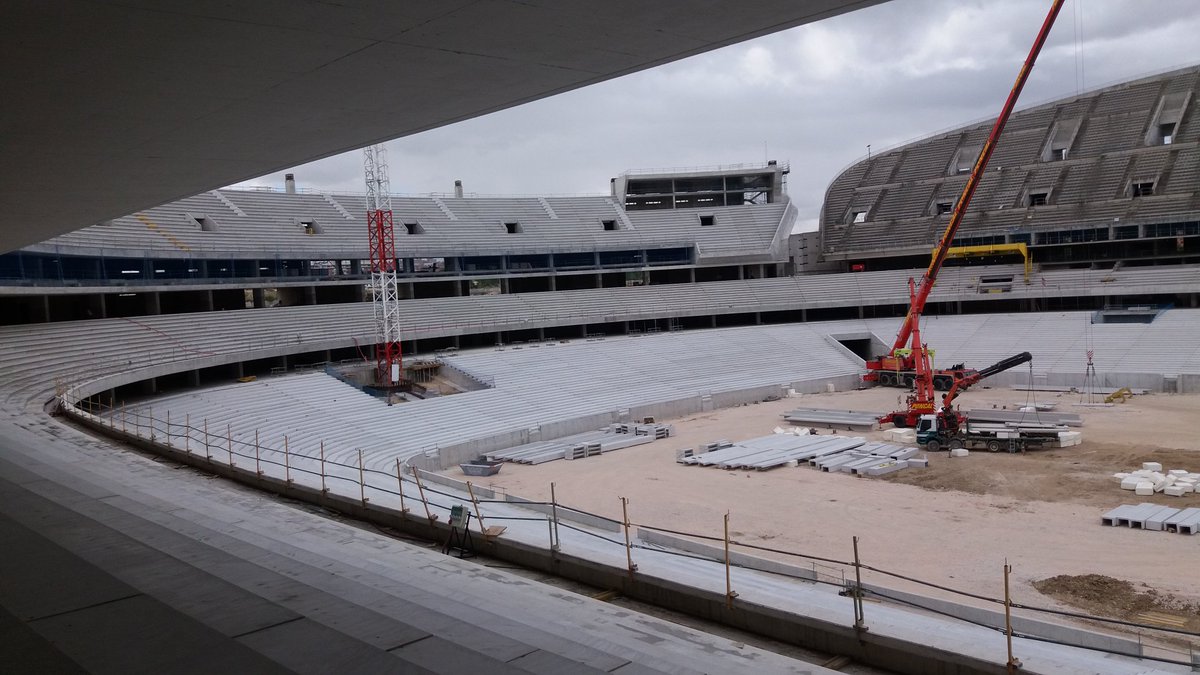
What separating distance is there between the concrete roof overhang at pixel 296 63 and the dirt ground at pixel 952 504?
11617 millimetres

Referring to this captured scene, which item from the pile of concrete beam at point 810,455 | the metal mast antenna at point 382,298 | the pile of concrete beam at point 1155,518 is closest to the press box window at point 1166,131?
the pile of concrete beam at point 810,455

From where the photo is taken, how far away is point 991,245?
167 ft

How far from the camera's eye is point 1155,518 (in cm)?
1686

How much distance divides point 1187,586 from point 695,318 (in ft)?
133

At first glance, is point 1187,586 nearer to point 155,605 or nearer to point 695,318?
point 155,605

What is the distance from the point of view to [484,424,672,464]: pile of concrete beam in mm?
27484

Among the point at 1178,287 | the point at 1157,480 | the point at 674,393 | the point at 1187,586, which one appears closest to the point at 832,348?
the point at 674,393

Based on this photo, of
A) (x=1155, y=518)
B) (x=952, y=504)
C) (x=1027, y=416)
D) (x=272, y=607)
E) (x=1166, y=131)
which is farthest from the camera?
(x=1166, y=131)

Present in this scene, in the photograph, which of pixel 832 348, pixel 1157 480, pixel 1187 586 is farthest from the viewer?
pixel 832 348

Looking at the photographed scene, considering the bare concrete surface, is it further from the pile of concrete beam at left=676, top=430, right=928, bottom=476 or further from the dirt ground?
the pile of concrete beam at left=676, top=430, right=928, bottom=476

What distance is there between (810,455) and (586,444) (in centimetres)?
749

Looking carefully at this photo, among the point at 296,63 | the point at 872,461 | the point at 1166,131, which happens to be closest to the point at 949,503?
the point at 872,461

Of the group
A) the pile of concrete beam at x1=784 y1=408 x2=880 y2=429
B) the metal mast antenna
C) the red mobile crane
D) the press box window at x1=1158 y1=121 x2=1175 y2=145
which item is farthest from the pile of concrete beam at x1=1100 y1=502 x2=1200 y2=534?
Answer: the press box window at x1=1158 y1=121 x2=1175 y2=145

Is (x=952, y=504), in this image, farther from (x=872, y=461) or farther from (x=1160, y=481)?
(x=1160, y=481)
